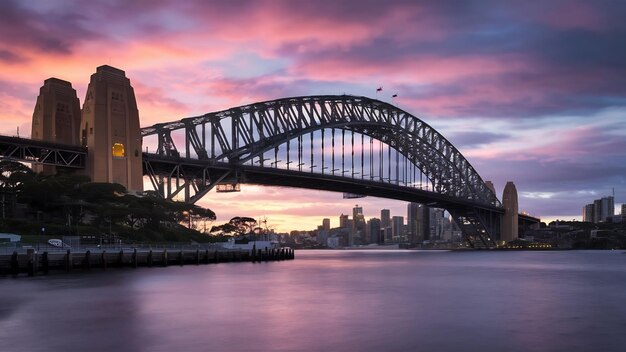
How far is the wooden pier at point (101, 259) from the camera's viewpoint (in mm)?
37812

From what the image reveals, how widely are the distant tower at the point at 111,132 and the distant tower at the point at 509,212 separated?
89.8 m

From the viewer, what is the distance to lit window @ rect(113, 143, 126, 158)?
62.5 metres

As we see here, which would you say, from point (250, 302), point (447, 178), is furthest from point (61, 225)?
point (447, 178)

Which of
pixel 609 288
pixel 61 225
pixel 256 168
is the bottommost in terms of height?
pixel 609 288

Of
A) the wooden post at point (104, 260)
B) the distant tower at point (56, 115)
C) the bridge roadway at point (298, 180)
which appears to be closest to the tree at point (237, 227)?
the bridge roadway at point (298, 180)

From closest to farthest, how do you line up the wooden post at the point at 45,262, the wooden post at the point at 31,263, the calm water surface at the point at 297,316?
the calm water surface at the point at 297,316 < the wooden post at the point at 31,263 < the wooden post at the point at 45,262

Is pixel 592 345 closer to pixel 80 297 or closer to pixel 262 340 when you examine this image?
pixel 262 340

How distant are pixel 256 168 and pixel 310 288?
4068 cm

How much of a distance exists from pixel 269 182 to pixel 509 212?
6965cm

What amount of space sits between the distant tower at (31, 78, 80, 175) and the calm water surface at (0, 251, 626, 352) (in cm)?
3192

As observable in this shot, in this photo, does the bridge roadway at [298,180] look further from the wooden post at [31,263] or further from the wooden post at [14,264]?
the wooden post at [14,264]

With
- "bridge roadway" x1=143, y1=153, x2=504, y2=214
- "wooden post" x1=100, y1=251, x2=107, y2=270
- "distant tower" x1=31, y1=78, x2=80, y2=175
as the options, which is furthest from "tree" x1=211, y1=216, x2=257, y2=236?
"wooden post" x1=100, y1=251, x2=107, y2=270

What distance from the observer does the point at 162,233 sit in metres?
64.1

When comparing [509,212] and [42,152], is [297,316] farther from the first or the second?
[509,212]
